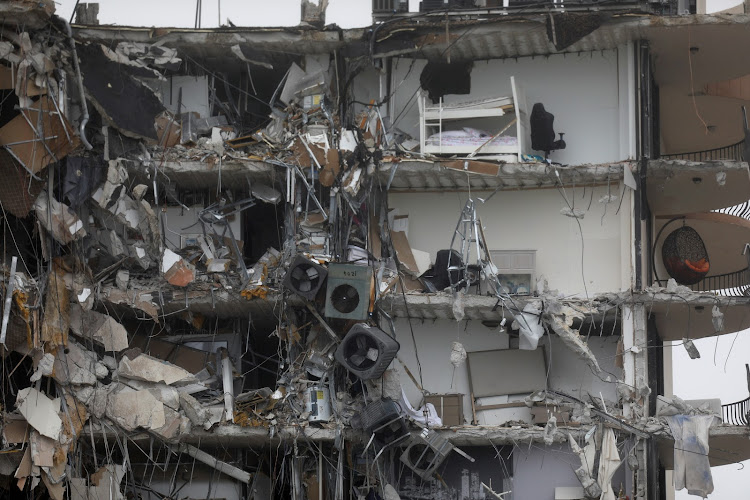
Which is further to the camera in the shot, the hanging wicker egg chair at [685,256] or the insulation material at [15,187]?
the hanging wicker egg chair at [685,256]

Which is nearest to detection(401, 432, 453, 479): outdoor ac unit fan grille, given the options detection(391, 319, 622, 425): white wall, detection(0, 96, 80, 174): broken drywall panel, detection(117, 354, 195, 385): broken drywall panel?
detection(391, 319, 622, 425): white wall

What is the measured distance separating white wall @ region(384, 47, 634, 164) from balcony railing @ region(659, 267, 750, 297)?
349 cm

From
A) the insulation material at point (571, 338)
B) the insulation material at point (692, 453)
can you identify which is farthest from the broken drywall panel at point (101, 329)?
the insulation material at point (692, 453)

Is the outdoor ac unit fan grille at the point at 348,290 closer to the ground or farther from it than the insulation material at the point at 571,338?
farther from it

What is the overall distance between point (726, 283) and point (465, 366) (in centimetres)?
734

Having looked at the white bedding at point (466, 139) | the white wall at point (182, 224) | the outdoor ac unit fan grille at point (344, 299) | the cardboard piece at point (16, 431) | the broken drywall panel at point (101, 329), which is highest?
the white bedding at point (466, 139)

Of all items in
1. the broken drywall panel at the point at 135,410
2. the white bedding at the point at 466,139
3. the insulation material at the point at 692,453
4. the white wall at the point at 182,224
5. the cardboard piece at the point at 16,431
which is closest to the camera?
the cardboard piece at the point at 16,431

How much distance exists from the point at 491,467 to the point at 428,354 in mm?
2347

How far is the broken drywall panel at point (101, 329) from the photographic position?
87.0ft

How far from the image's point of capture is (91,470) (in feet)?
86.8

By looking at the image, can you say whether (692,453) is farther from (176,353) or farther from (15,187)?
(15,187)

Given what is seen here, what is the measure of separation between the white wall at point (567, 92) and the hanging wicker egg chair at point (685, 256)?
3140 millimetres

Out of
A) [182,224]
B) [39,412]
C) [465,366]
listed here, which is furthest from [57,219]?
[465,366]

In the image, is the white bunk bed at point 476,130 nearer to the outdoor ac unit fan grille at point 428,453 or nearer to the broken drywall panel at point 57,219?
the outdoor ac unit fan grille at point 428,453
